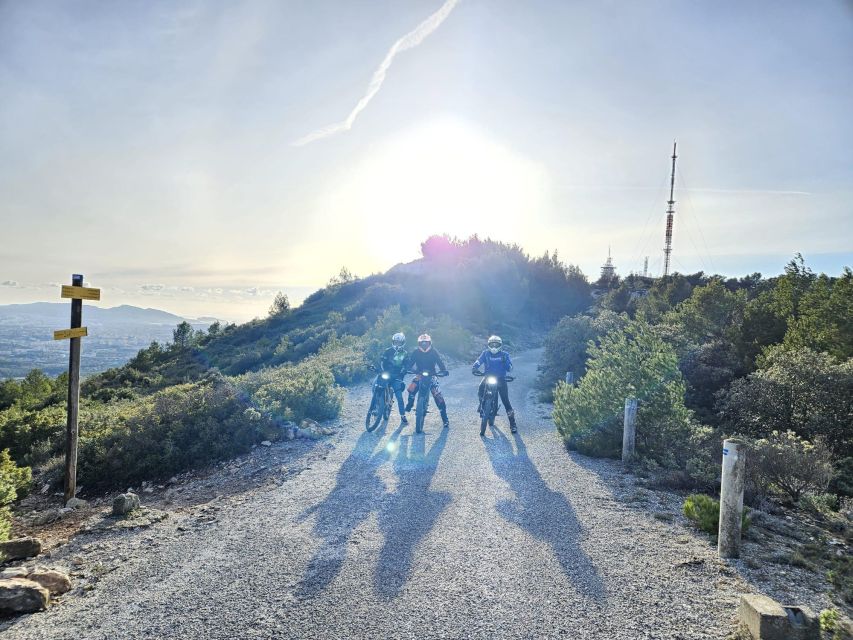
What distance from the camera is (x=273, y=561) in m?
4.86

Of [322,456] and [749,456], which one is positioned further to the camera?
[322,456]

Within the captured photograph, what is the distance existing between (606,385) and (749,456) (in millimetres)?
2839

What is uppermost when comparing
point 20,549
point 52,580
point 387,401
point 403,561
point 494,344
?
point 494,344

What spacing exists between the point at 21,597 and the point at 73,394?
3.47 m

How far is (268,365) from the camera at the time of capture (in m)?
27.0

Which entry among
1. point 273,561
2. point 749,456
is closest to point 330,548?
point 273,561

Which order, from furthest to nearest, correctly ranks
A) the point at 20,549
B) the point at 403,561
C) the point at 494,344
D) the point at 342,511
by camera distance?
the point at 494,344
the point at 342,511
the point at 20,549
the point at 403,561

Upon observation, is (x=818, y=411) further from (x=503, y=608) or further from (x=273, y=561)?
(x=273, y=561)

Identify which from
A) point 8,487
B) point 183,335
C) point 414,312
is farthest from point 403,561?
point 183,335

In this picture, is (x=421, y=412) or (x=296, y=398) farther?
(x=296, y=398)

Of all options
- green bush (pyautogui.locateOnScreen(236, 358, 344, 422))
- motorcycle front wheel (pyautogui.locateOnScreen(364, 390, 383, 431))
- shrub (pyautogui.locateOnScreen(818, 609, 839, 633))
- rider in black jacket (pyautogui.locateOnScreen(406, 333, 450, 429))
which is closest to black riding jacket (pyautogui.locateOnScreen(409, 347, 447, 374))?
rider in black jacket (pyautogui.locateOnScreen(406, 333, 450, 429))

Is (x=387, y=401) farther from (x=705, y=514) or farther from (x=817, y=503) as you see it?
(x=817, y=503)

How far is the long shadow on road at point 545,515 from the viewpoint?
4.56m

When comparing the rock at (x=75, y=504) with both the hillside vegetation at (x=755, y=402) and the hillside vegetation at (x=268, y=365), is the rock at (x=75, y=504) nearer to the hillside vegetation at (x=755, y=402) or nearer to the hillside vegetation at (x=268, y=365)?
the hillside vegetation at (x=268, y=365)
